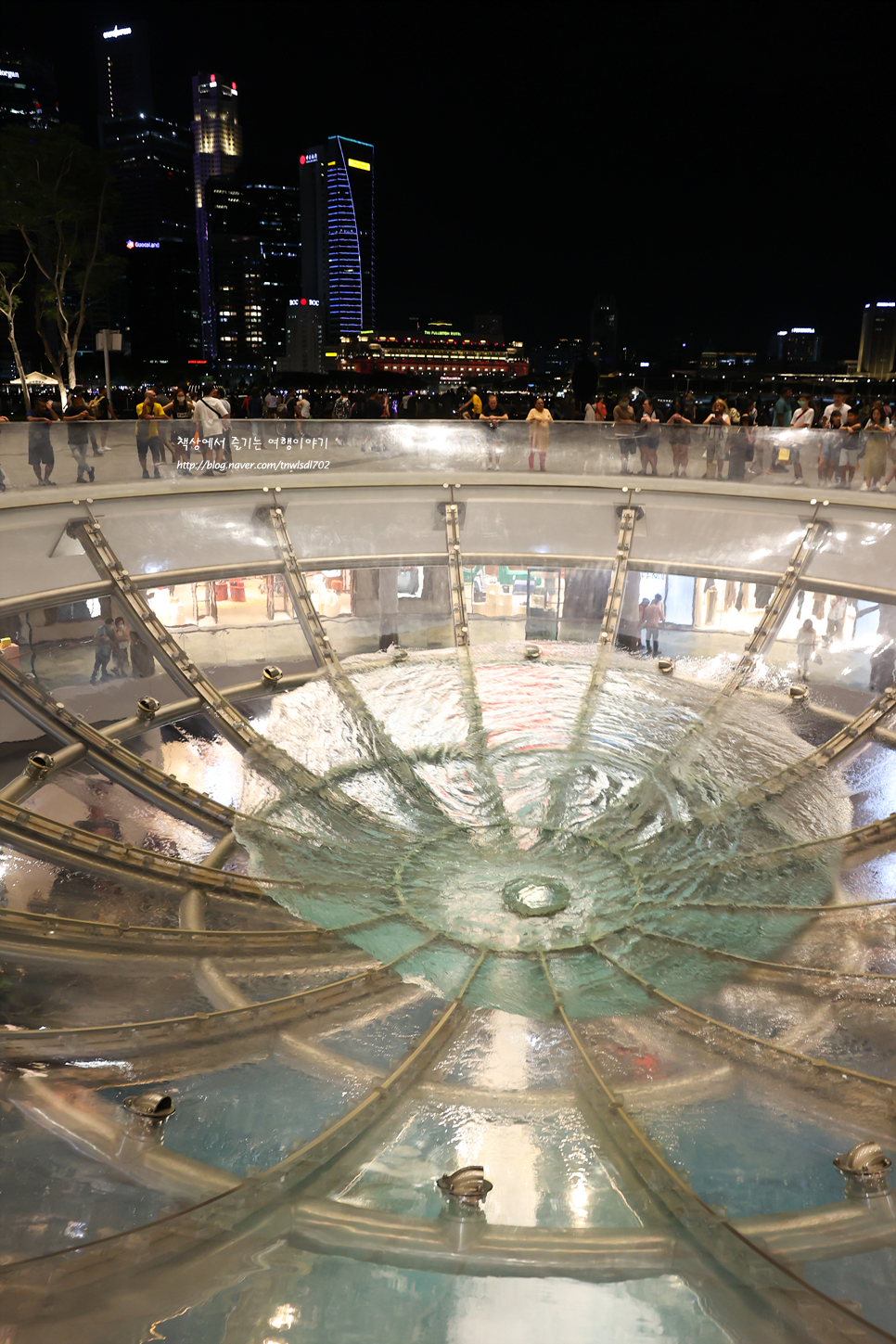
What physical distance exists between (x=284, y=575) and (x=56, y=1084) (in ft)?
34.2

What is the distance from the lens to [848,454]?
16.4 meters

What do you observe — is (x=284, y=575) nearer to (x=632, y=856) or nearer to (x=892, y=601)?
(x=632, y=856)

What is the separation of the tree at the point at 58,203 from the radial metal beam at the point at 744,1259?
3482 centimetres

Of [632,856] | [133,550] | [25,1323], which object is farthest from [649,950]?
[133,550]

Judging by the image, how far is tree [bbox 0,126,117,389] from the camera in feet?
105

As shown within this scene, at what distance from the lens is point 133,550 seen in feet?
48.2

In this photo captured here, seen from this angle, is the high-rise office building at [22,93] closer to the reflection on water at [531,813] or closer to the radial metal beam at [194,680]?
the radial metal beam at [194,680]

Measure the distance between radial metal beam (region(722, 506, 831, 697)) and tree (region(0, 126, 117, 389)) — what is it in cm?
2845

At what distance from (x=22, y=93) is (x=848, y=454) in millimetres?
107000

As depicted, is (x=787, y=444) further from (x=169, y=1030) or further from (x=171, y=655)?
(x=169, y=1030)

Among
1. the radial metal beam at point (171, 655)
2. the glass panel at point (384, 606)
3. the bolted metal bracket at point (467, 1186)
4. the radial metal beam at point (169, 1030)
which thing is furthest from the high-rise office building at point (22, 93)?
the bolted metal bracket at point (467, 1186)

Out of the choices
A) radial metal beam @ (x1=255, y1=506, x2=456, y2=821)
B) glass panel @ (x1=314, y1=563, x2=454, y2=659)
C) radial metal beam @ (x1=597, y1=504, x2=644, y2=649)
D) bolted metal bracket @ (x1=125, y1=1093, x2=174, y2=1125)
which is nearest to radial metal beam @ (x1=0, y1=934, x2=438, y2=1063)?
bolted metal bracket @ (x1=125, y1=1093, x2=174, y2=1125)

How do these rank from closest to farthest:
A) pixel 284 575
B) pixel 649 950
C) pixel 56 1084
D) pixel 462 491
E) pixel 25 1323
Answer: pixel 25 1323
pixel 56 1084
pixel 649 950
pixel 284 575
pixel 462 491

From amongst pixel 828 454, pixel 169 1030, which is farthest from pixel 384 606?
pixel 169 1030
